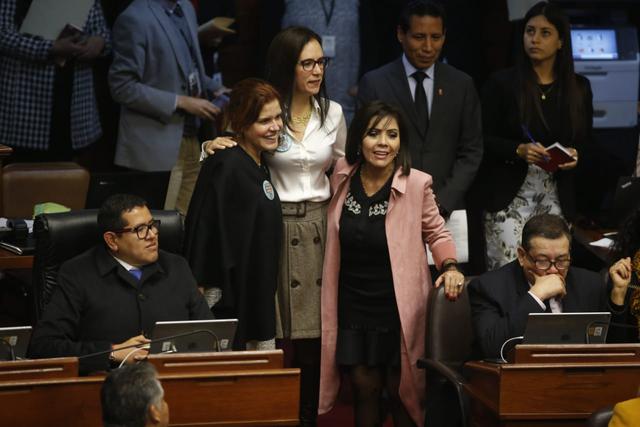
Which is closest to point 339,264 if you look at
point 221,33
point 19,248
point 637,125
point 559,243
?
point 559,243

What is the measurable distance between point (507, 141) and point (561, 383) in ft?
6.24

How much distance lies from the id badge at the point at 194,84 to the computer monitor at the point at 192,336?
107 inches

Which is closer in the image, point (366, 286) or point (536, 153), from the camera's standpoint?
point (366, 286)

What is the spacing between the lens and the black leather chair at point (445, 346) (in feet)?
15.8

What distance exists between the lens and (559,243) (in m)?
4.64

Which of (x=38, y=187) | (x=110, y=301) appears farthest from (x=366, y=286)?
(x=38, y=187)

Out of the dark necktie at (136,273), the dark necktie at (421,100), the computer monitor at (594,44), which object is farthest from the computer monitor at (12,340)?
the computer monitor at (594,44)

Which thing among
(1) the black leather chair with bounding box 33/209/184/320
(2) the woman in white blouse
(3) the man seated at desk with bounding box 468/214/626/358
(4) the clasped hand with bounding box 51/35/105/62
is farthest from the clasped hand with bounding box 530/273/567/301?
(4) the clasped hand with bounding box 51/35/105/62

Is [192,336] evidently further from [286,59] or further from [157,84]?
[157,84]

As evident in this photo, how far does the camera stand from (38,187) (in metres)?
6.19

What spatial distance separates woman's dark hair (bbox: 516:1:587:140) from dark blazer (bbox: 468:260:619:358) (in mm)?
1231

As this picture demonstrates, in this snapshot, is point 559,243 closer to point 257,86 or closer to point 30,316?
point 257,86

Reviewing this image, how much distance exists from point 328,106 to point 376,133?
0.34 metres

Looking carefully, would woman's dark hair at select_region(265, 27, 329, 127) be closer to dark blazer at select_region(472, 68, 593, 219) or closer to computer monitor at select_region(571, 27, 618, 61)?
dark blazer at select_region(472, 68, 593, 219)
